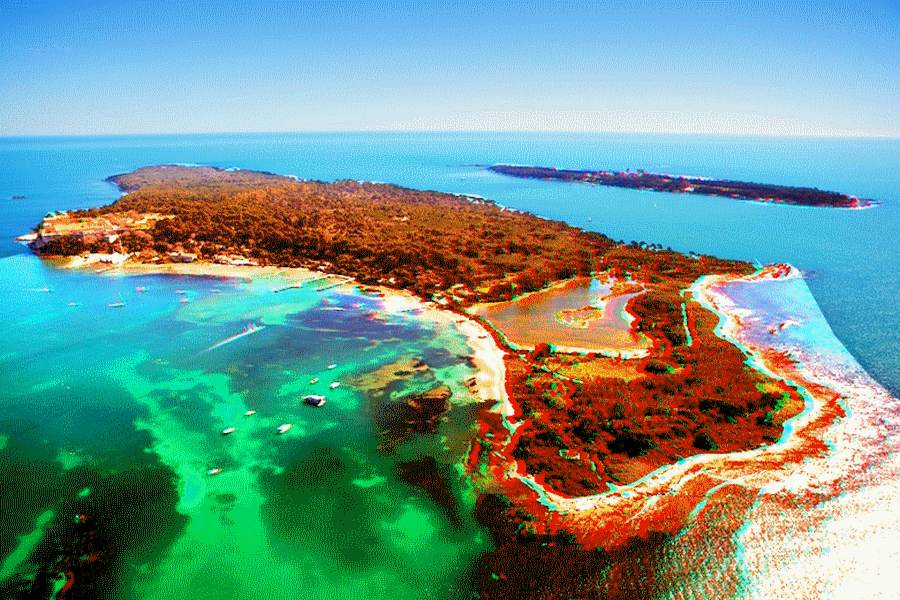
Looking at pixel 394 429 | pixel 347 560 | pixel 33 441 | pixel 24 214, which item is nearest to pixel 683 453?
pixel 394 429

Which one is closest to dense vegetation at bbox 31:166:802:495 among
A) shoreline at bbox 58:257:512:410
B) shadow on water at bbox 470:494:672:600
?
shoreline at bbox 58:257:512:410

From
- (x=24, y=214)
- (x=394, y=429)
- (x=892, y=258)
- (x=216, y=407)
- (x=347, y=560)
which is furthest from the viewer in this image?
(x=24, y=214)

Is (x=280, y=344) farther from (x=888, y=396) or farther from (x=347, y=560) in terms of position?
(x=888, y=396)

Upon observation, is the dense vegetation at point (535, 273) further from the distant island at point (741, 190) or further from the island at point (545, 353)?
the distant island at point (741, 190)

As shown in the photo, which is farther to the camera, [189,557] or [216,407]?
[216,407]

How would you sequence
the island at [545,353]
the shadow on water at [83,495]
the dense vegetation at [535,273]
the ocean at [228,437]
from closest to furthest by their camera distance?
the shadow on water at [83,495], the ocean at [228,437], the island at [545,353], the dense vegetation at [535,273]

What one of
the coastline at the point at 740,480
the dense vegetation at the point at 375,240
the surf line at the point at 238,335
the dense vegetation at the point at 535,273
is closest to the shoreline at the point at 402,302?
the dense vegetation at the point at 535,273

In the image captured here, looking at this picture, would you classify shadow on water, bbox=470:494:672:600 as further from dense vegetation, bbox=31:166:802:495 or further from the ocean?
dense vegetation, bbox=31:166:802:495

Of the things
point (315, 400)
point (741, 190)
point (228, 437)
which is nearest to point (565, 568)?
point (315, 400)
